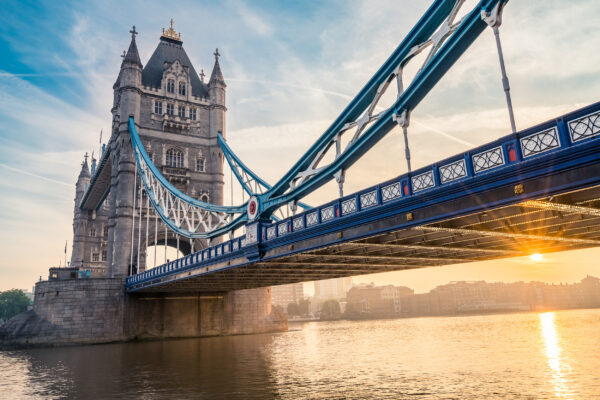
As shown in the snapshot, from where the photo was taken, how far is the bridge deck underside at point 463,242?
497 inches

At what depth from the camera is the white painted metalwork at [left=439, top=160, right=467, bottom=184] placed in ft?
40.2

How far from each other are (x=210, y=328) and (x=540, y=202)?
3888 cm

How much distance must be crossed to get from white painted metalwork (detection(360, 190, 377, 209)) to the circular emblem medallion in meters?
8.34

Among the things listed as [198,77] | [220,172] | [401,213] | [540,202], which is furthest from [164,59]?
[540,202]

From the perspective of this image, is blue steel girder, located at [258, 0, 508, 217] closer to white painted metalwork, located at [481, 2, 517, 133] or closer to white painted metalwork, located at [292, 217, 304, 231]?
white painted metalwork, located at [481, 2, 517, 133]

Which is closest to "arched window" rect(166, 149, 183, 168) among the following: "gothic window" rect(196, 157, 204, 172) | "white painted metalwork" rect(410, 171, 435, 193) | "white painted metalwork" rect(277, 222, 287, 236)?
"gothic window" rect(196, 157, 204, 172)

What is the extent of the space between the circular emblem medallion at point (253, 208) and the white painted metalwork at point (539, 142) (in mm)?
14685

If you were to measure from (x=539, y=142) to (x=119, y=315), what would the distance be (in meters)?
39.0

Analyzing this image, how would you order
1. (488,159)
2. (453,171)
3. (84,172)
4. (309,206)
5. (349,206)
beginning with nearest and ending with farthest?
1. (488,159)
2. (453,171)
3. (349,206)
4. (309,206)
5. (84,172)

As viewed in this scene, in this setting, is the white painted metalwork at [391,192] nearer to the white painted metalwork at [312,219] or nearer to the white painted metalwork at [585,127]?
the white painted metalwork at [312,219]

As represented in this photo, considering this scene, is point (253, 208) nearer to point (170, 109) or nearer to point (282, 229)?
point (282, 229)

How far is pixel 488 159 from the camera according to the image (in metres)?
11.5

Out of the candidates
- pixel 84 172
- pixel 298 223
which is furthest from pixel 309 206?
pixel 84 172

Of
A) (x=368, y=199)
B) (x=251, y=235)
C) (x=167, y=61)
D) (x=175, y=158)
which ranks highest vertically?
(x=167, y=61)
